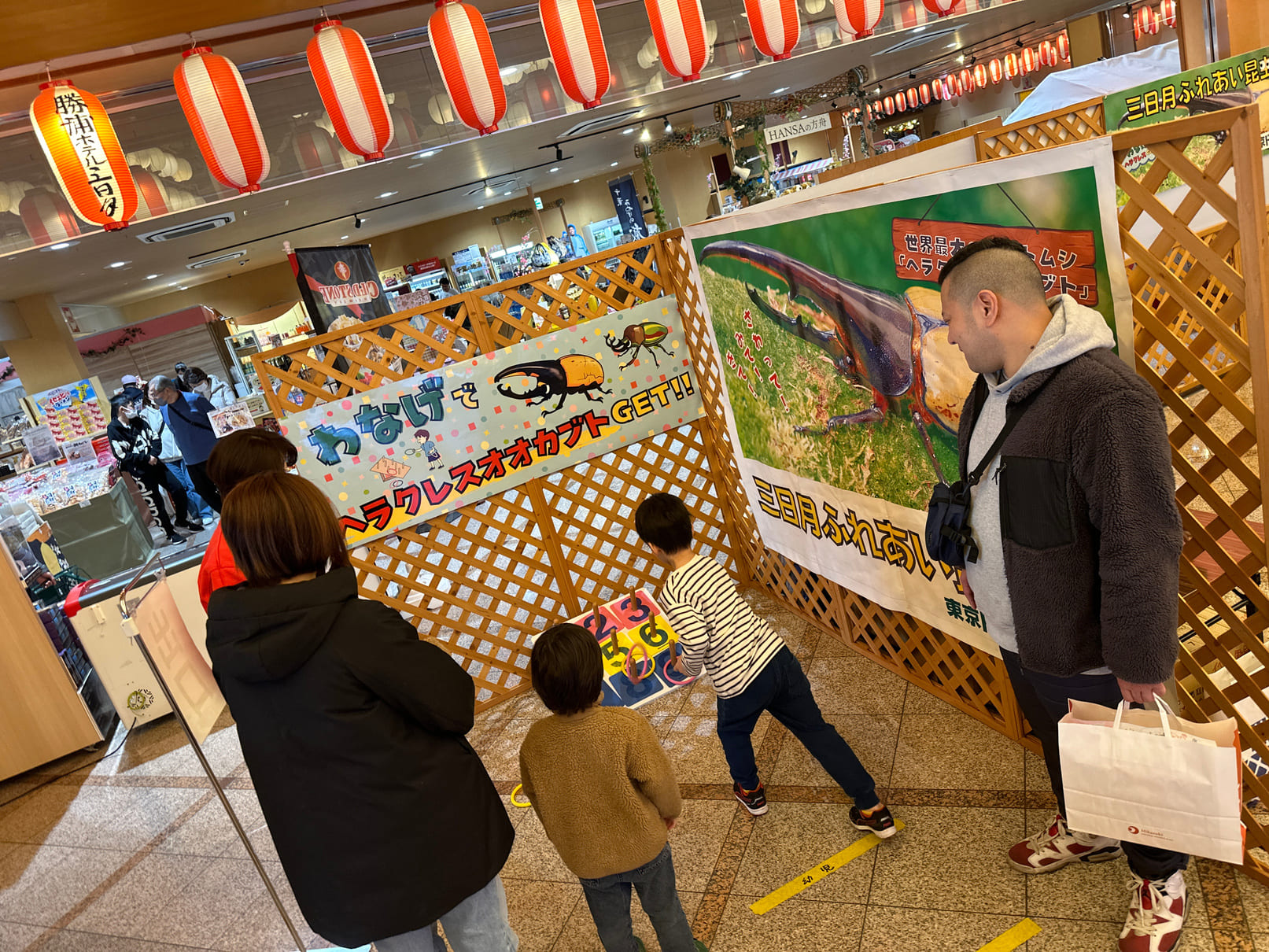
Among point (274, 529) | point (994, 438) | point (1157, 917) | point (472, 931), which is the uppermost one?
point (274, 529)

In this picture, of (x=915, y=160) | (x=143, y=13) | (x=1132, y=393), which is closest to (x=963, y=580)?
(x=1132, y=393)

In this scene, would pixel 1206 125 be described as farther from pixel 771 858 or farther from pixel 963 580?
pixel 771 858

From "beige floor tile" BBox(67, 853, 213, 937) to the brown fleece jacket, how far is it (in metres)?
2.16

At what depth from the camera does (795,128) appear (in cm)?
883

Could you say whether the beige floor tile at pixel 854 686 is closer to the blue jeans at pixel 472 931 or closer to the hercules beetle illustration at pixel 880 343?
the hercules beetle illustration at pixel 880 343

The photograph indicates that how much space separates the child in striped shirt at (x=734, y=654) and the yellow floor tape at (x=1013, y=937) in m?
0.42

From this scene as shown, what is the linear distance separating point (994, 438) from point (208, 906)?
3044 millimetres

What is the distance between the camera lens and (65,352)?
10.3 m

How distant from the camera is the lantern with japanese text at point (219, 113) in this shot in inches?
146

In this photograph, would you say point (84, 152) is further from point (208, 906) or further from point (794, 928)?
point (794, 928)

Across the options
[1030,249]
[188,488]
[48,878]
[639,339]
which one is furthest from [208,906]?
[188,488]

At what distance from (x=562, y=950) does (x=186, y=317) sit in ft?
38.3

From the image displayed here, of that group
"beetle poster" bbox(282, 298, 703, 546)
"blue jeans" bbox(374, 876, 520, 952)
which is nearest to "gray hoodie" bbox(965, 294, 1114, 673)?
"blue jeans" bbox(374, 876, 520, 952)

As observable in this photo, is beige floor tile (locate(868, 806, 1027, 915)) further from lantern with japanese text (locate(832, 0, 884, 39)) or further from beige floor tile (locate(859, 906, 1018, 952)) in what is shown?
lantern with japanese text (locate(832, 0, 884, 39))
